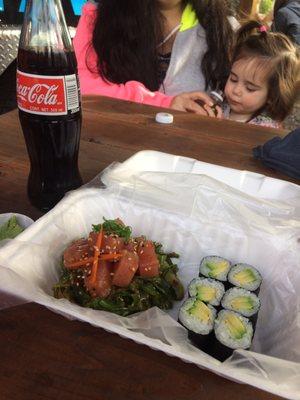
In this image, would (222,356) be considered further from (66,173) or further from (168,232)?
(66,173)

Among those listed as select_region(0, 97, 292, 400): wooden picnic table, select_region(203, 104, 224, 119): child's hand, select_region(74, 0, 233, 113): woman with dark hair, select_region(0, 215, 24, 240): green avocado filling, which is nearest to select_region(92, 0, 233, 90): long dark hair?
select_region(74, 0, 233, 113): woman with dark hair

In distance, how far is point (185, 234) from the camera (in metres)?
0.90

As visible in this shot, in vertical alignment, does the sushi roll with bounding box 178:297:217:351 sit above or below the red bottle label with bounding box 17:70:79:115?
below


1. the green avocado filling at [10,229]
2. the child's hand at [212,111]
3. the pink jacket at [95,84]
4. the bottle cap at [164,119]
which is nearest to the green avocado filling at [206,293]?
the green avocado filling at [10,229]

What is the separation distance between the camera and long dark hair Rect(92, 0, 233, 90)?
6.48 ft

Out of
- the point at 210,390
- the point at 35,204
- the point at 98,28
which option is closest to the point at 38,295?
the point at 210,390

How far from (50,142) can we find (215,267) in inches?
19.1

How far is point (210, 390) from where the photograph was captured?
1.67 ft

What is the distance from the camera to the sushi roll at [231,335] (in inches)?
26.6

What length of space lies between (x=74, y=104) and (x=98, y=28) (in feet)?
4.57

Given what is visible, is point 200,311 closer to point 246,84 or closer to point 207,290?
point 207,290

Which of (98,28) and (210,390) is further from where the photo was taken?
(98,28)

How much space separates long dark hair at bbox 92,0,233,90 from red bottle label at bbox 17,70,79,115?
1293 mm

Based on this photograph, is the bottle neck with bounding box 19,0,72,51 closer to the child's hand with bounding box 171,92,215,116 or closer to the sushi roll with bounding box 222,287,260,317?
the sushi roll with bounding box 222,287,260,317
